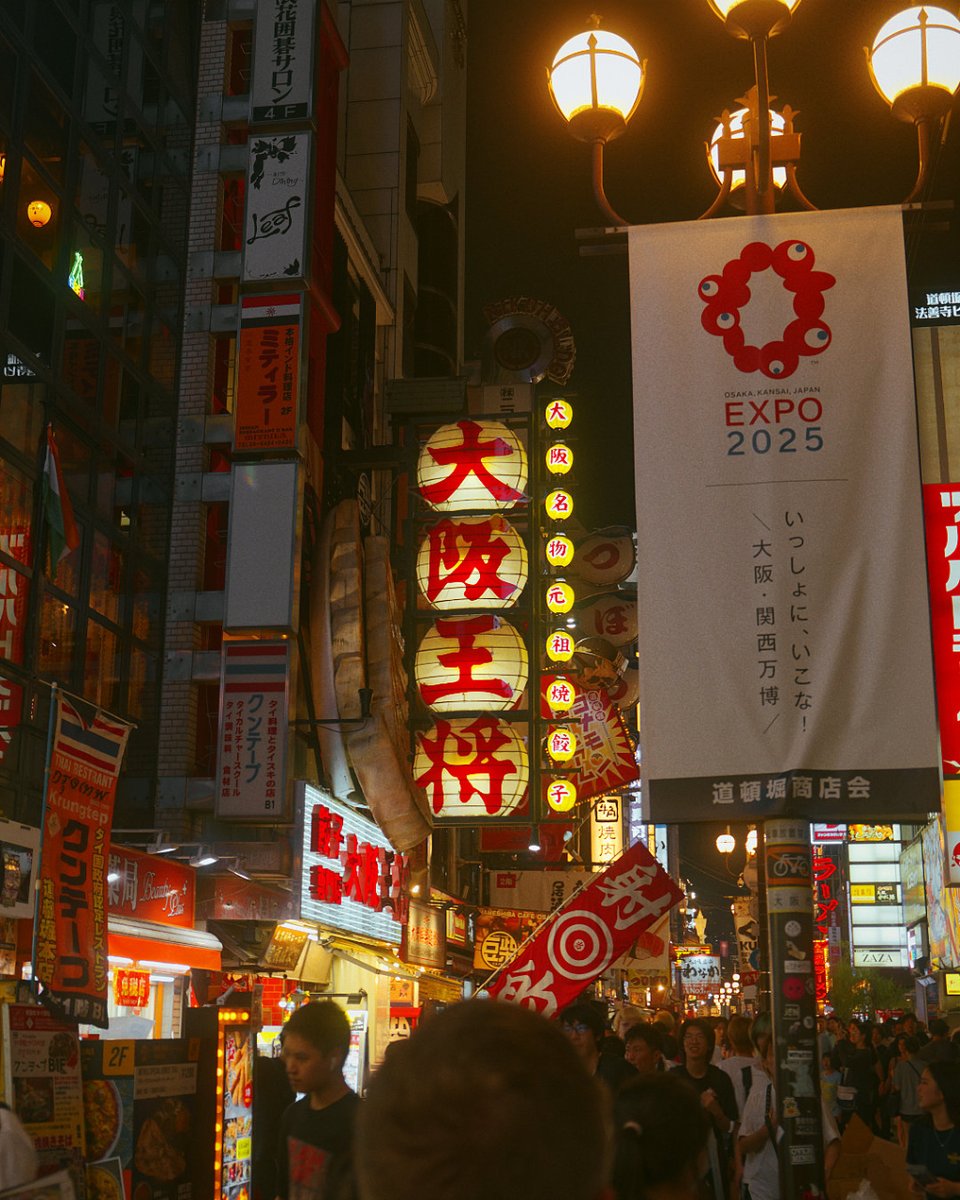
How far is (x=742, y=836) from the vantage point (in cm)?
3941

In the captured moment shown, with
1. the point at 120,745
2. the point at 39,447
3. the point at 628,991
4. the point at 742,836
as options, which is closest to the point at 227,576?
the point at 39,447

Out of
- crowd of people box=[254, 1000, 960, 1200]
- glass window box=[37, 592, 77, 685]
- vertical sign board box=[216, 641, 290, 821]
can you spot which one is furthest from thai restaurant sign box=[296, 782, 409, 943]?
crowd of people box=[254, 1000, 960, 1200]

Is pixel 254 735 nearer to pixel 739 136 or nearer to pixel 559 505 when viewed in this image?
pixel 739 136

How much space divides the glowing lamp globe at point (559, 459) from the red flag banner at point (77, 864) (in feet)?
51.7

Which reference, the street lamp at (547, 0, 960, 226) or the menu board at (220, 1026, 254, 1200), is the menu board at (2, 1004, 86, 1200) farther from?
the street lamp at (547, 0, 960, 226)

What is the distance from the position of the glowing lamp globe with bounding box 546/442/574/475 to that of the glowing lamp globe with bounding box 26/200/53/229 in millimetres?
12770

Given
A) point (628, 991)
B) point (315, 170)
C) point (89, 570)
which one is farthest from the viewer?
point (628, 991)

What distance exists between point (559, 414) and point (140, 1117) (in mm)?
22251

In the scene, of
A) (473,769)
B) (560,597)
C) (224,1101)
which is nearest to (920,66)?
(224,1101)

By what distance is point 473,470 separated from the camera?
813 inches

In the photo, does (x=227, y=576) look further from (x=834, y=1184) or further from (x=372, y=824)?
(x=834, y=1184)

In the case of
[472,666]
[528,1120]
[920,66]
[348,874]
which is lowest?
[528,1120]

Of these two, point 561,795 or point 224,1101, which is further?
point 561,795

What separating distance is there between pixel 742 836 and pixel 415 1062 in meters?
38.8
